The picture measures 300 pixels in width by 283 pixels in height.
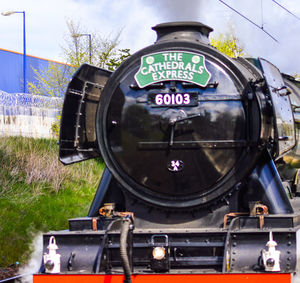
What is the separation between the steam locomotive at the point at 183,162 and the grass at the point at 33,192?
3.88 metres

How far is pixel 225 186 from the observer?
4871mm

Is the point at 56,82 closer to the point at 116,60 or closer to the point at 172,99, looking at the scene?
the point at 116,60

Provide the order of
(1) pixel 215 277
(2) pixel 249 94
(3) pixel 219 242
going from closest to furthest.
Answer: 1. (1) pixel 215 277
2. (3) pixel 219 242
3. (2) pixel 249 94

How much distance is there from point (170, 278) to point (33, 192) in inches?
300

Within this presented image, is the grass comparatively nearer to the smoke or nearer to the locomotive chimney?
the smoke

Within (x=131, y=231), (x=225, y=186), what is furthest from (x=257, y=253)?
(x=131, y=231)

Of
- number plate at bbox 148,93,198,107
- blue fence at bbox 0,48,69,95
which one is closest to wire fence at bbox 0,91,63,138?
blue fence at bbox 0,48,69,95

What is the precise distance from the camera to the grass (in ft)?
Answer: 30.2

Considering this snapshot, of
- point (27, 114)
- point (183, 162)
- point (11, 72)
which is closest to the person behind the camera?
point (183, 162)

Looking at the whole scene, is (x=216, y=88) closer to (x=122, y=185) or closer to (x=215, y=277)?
(x=122, y=185)

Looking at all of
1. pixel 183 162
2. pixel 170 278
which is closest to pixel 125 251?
→ pixel 170 278

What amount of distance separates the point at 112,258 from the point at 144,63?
178cm

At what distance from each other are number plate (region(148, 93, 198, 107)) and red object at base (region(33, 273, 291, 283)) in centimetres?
158

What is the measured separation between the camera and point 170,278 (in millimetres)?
4227
